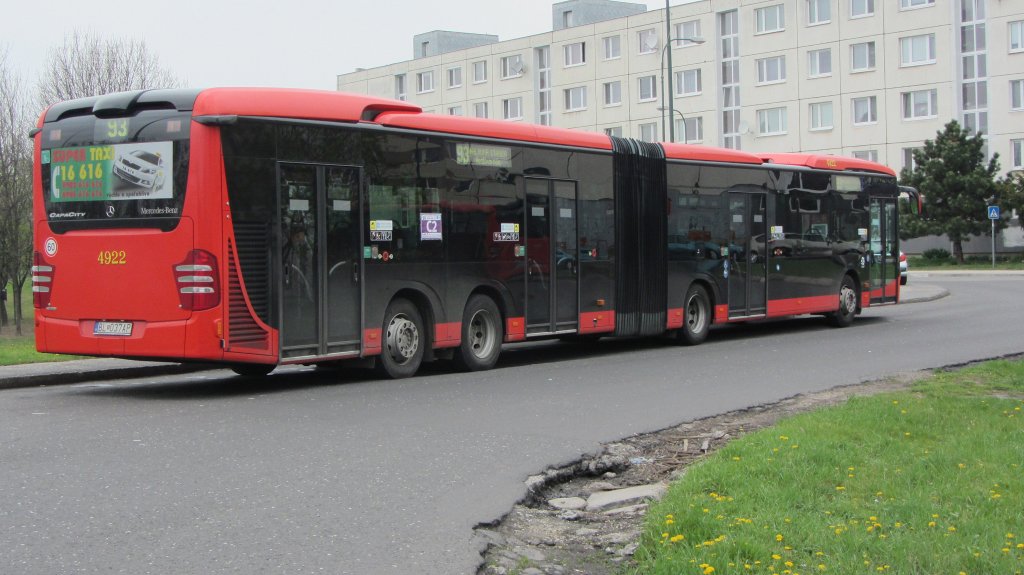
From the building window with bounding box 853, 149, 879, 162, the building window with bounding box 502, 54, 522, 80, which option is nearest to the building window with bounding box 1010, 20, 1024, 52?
the building window with bounding box 853, 149, 879, 162

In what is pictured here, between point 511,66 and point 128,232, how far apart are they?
2812 inches

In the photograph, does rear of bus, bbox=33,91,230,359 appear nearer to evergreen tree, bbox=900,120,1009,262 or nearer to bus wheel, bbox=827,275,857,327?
bus wheel, bbox=827,275,857,327

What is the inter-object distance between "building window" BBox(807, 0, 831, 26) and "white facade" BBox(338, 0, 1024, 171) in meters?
0.06

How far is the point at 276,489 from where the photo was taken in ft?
24.1

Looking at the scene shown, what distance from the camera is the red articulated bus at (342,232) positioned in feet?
39.7

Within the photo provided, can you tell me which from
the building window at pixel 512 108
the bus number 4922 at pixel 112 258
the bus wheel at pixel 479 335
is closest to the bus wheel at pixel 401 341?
the bus wheel at pixel 479 335

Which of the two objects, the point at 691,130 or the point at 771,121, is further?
the point at 691,130

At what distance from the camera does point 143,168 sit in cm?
1218

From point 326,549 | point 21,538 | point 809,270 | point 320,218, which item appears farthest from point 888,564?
point 809,270

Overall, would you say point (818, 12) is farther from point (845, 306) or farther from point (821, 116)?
point (845, 306)

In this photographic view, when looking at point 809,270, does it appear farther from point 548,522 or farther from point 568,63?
point 568,63

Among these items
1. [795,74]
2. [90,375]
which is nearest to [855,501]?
[90,375]

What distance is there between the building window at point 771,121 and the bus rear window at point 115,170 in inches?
2330

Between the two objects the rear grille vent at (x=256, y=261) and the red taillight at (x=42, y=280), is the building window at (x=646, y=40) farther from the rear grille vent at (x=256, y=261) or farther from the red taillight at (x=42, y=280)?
the red taillight at (x=42, y=280)
